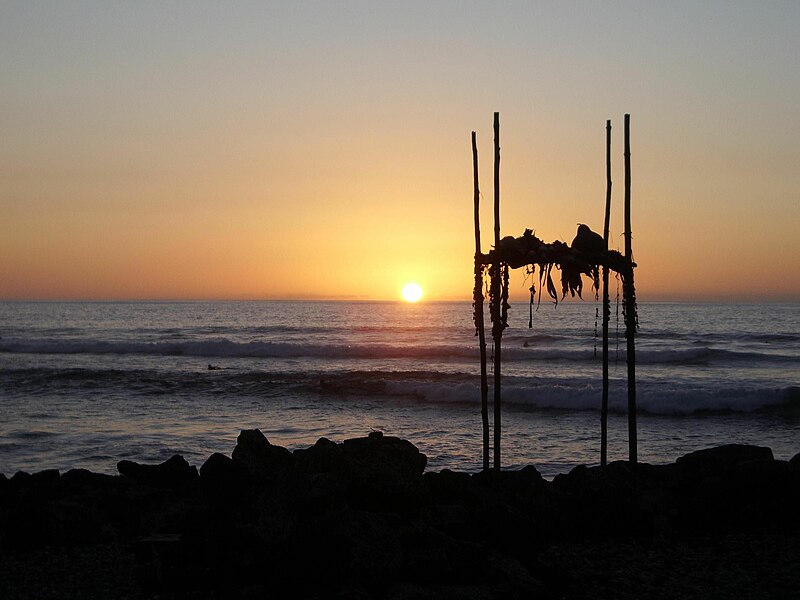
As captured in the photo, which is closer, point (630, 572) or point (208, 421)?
point (630, 572)

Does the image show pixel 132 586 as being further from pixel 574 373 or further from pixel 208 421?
pixel 574 373

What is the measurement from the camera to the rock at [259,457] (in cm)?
991

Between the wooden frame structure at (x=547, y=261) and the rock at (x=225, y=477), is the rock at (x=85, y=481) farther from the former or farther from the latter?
the wooden frame structure at (x=547, y=261)

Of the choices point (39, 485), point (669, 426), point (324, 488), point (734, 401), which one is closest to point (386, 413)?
point (669, 426)

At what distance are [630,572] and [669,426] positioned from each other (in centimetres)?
1340

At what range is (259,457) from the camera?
10.2m

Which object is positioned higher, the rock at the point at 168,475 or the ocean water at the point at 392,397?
the rock at the point at 168,475

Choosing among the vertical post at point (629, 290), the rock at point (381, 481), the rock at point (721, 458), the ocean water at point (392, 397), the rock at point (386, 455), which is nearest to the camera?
the rock at point (381, 481)

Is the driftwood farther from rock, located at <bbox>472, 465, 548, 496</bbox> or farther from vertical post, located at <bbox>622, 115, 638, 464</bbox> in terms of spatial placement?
rock, located at <bbox>472, 465, 548, 496</bbox>

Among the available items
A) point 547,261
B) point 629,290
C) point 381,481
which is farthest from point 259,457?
point 629,290

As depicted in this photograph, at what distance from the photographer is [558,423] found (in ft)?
68.9

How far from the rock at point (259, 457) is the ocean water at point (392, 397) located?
4.94 metres

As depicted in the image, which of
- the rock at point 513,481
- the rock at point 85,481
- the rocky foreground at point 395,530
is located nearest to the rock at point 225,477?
the rocky foreground at point 395,530

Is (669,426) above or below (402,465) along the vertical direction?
below
